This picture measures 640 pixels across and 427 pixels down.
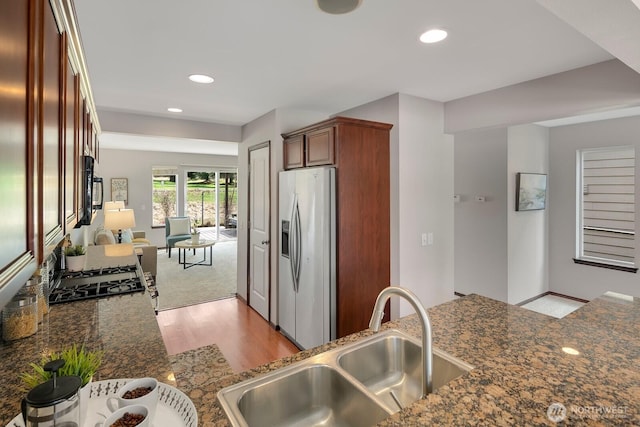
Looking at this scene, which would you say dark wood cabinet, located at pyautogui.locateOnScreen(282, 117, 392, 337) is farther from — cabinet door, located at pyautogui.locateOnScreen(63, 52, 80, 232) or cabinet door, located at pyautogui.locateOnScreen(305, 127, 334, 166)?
cabinet door, located at pyautogui.locateOnScreen(63, 52, 80, 232)

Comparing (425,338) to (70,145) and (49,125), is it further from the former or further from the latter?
(70,145)

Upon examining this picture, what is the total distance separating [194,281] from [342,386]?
15.9 ft

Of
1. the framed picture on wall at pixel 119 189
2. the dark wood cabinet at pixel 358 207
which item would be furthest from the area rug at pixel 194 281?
the dark wood cabinet at pixel 358 207

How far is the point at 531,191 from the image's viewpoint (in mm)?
4289

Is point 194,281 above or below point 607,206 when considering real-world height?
below

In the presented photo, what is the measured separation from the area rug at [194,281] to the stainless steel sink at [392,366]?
364 centimetres

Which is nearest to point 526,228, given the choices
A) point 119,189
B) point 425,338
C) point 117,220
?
point 425,338

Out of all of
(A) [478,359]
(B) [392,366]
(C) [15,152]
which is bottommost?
(B) [392,366]

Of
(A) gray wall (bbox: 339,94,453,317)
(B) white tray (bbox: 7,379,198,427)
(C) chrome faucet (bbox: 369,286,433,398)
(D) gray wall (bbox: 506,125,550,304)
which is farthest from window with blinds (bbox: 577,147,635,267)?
(B) white tray (bbox: 7,379,198,427)

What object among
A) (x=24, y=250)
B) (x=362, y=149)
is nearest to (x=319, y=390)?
(x=24, y=250)

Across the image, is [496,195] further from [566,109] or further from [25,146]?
[25,146]

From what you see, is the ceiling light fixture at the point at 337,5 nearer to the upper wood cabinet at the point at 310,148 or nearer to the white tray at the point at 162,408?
the upper wood cabinet at the point at 310,148

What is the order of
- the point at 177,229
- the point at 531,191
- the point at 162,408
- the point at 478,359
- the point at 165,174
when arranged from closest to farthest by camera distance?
the point at 162,408, the point at 478,359, the point at 531,191, the point at 177,229, the point at 165,174

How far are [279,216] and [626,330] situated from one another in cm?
275
